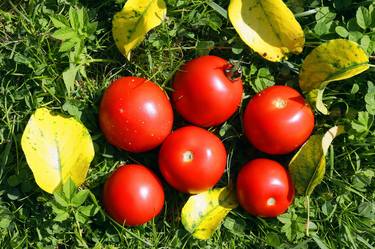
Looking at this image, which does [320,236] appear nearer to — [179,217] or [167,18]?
[179,217]

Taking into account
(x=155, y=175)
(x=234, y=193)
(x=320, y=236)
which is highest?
(x=155, y=175)

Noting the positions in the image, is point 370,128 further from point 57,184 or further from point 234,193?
point 57,184

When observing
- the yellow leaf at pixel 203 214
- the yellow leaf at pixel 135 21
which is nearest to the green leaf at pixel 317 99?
the yellow leaf at pixel 203 214

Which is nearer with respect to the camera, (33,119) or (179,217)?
(33,119)

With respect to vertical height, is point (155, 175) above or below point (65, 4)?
below

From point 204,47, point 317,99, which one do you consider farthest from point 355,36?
point 204,47

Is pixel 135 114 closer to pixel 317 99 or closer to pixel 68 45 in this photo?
pixel 68 45

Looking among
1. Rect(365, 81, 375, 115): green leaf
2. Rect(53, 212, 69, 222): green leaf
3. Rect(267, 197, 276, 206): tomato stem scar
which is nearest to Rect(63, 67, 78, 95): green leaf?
Rect(53, 212, 69, 222): green leaf

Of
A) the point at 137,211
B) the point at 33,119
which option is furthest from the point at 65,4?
the point at 137,211
